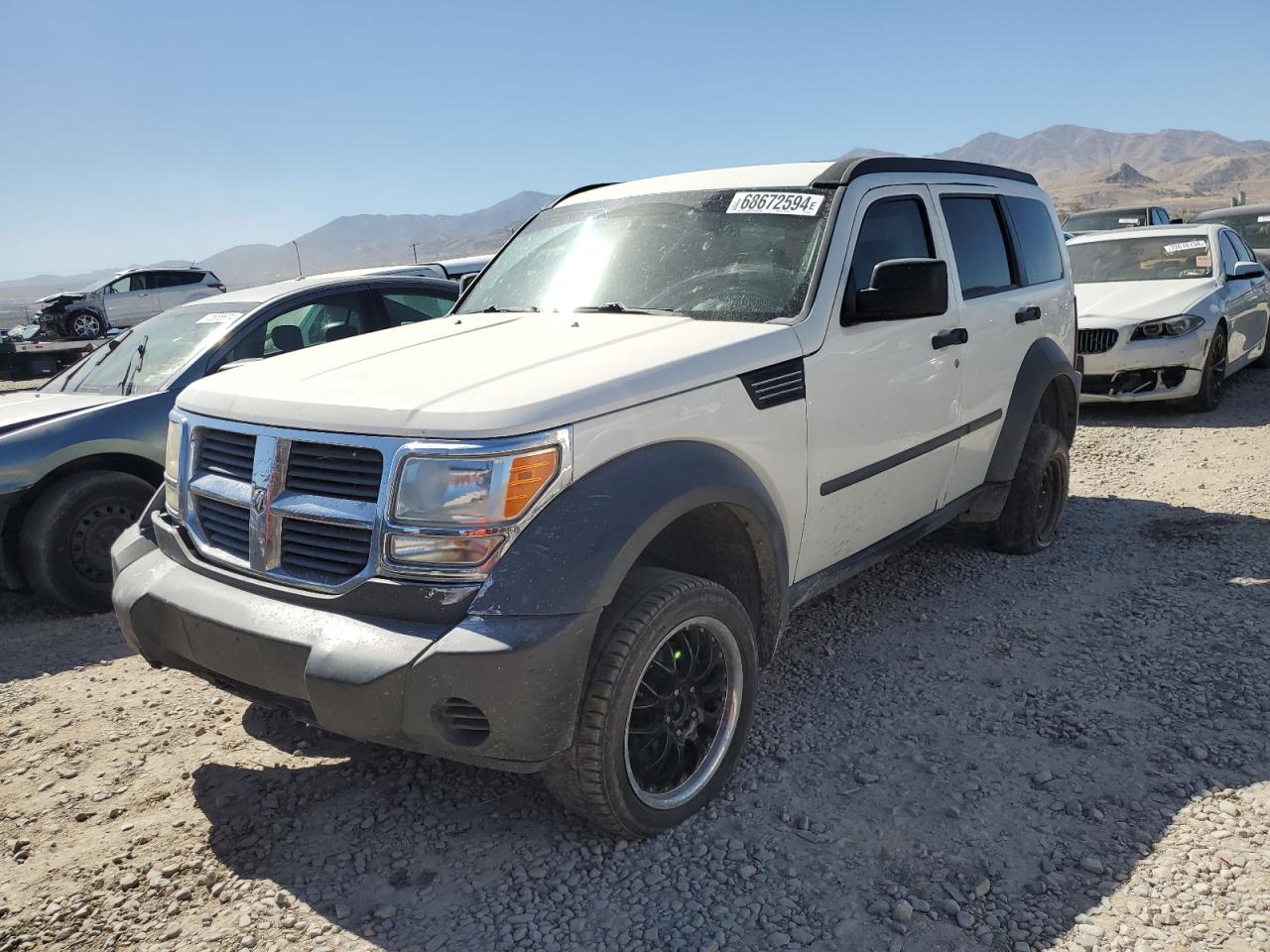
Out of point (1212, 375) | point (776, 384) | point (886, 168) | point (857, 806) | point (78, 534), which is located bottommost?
point (857, 806)

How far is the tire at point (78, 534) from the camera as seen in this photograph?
5.04 meters

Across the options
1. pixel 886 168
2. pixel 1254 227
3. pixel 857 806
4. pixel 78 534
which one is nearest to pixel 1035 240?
pixel 886 168

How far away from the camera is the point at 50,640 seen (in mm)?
4945

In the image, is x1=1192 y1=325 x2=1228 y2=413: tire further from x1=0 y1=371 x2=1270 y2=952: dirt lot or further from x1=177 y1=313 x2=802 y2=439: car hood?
x1=177 y1=313 x2=802 y2=439: car hood

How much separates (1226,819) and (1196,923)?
0.55m

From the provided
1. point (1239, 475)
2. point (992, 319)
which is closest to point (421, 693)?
point (992, 319)

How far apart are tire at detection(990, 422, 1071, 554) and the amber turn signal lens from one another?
3297 mm

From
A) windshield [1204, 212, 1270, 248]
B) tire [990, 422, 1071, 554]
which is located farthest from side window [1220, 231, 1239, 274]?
tire [990, 422, 1071, 554]

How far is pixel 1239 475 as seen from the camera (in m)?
6.78

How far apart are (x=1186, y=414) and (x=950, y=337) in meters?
6.22

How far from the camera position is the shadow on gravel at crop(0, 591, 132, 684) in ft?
15.1

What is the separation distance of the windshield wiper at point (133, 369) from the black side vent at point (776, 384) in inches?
157

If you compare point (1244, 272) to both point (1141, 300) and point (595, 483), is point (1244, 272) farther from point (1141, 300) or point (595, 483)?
point (595, 483)

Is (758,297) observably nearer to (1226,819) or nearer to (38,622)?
(1226,819)
